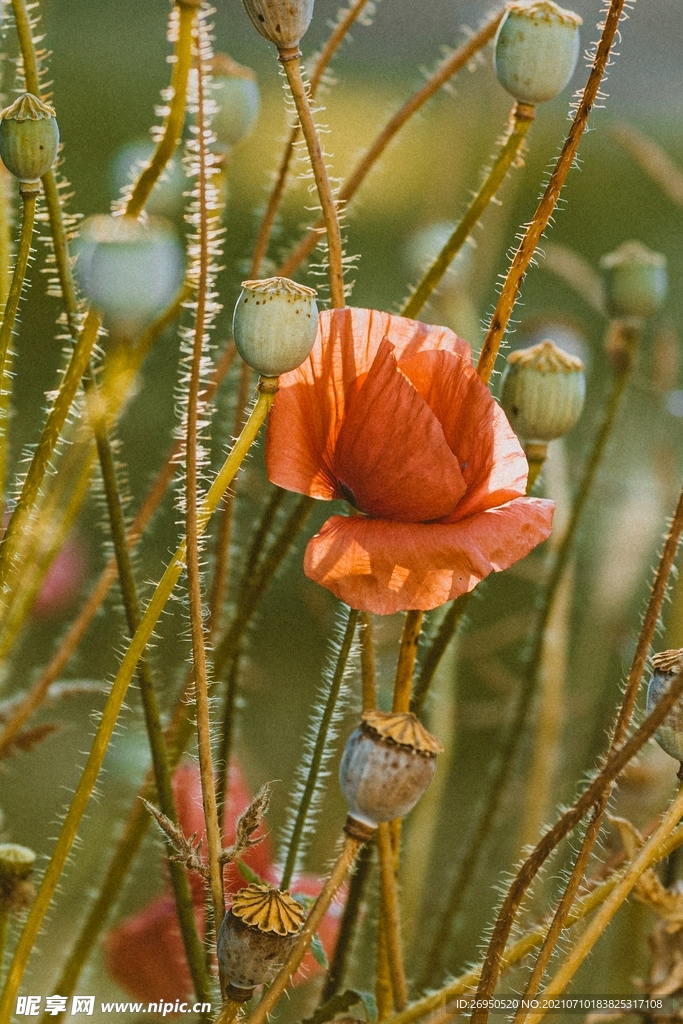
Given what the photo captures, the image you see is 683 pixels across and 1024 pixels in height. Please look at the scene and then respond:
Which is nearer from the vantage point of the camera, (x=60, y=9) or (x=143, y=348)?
(x=143, y=348)

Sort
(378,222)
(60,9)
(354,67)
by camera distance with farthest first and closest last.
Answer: (378,222) → (354,67) → (60,9)

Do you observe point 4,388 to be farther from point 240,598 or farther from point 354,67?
point 354,67

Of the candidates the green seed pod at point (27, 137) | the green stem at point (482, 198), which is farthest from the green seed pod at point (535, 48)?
the green seed pod at point (27, 137)

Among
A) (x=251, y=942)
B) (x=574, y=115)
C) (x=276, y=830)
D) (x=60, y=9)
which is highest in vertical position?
(x=60, y=9)

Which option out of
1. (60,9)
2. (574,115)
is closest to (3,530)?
(574,115)

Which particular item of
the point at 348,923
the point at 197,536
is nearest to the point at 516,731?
the point at 348,923

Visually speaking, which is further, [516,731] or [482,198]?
[516,731]

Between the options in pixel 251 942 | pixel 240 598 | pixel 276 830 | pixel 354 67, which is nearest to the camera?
pixel 251 942

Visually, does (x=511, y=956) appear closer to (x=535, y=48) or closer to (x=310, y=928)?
(x=310, y=928)
